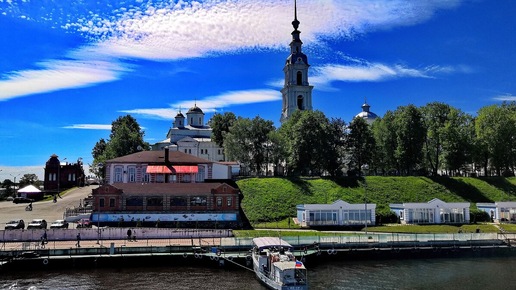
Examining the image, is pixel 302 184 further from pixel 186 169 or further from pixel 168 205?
pixel 168 205

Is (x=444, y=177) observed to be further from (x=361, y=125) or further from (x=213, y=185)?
(x=213, y=185)

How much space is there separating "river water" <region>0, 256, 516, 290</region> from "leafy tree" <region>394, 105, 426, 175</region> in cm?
4372

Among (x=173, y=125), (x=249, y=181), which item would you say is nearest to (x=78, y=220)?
(x=249, y=181)

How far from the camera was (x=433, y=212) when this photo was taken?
69.4 meters

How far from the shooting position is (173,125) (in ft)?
426

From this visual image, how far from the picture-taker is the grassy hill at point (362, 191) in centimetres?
7100

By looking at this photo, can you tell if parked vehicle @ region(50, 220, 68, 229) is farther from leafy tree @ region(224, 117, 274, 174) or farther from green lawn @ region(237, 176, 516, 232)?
leafy tree @ region(224, 117, 274, 174)

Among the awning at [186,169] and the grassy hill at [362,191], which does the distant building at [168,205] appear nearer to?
the grassy hill at [362,191]

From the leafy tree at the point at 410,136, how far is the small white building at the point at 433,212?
2099 centimetres

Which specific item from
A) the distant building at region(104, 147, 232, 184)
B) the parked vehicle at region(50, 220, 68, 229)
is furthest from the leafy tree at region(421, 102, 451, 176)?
the parked vehicle at region(50, 220, 68, 229)

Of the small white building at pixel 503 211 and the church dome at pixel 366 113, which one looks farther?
the church dome at pixel 366 113

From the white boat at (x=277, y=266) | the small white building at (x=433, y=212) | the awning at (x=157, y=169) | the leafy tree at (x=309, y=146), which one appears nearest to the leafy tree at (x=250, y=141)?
the leafy tree at (x=309, y=146)

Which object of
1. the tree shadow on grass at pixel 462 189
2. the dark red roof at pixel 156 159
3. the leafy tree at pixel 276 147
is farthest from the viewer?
the leafy tree at pixel 276 147

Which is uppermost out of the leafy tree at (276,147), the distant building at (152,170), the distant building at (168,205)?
the leafy tree at (276,147)
